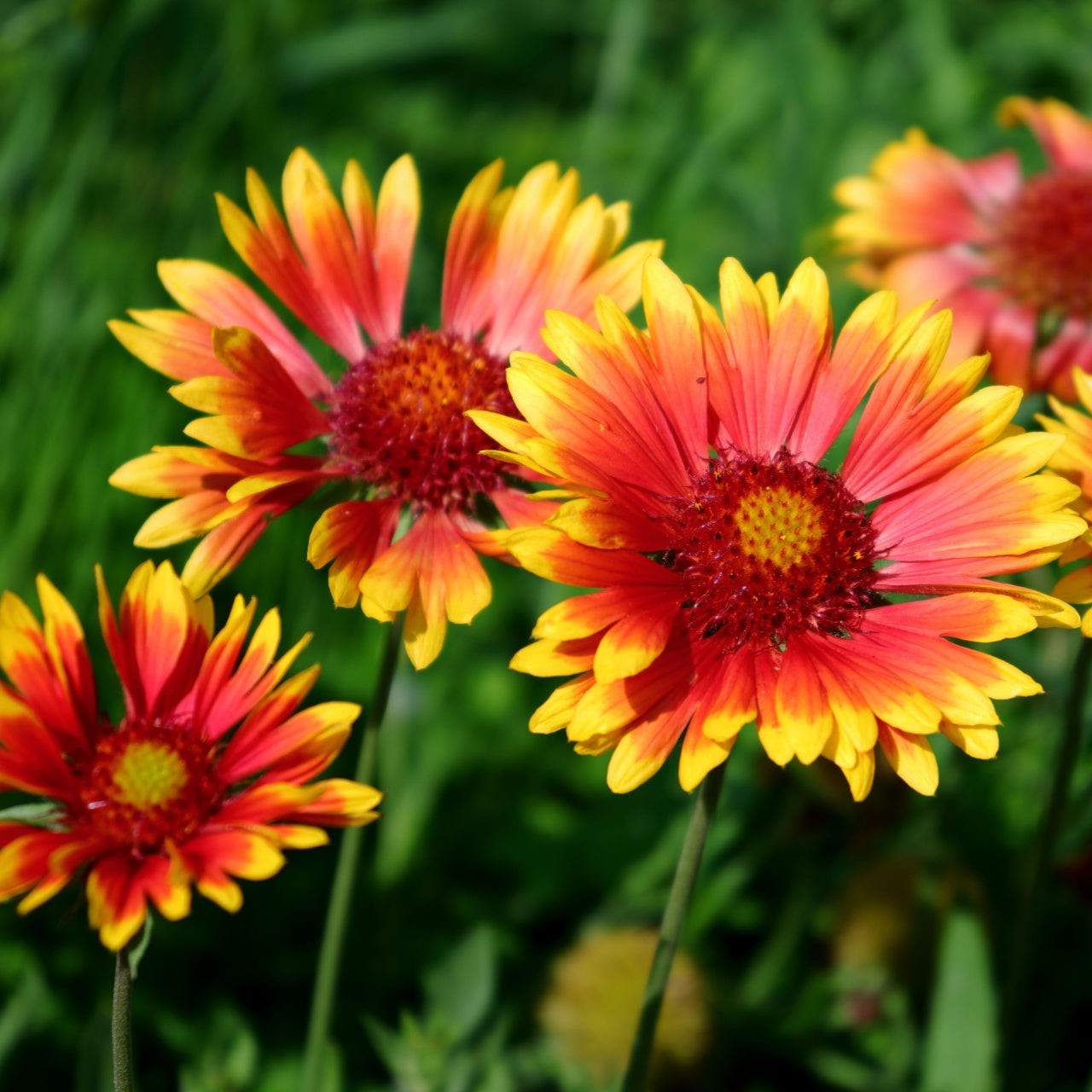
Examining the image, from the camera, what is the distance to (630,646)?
1.31m

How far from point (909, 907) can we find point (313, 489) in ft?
4.54

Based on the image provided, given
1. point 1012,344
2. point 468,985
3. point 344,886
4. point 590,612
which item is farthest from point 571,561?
point 1012,344

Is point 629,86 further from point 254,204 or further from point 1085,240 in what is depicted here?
point 254,204

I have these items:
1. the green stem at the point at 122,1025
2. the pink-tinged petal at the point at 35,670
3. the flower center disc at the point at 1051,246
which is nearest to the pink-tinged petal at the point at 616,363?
the pink-tinged petal at the point at 35,670

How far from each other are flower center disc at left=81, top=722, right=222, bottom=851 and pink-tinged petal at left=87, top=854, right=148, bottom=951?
0.07 metres

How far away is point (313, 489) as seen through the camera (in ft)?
5.54

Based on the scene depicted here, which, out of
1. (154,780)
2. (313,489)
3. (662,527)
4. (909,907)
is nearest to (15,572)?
(313,489)

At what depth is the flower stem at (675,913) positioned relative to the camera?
138 centimetres

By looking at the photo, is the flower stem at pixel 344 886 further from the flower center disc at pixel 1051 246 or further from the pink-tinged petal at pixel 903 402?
the flower center disc at pixel 1051 246

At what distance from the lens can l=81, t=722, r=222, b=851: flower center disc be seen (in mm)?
1390

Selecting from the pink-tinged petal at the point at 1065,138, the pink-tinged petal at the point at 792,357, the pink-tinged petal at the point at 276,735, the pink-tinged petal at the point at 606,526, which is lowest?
the pink-tinged petal at the point at 276,735

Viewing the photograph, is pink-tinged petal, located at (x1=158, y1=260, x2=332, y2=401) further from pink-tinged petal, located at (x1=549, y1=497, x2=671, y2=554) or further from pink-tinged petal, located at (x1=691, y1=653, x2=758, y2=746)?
pink-tinged petal, located at (x1=691, y1=653, x2=758, y2=746)

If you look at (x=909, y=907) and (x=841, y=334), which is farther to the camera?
(x=909, y=907)

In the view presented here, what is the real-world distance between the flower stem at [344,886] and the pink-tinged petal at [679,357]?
429 millimetres
